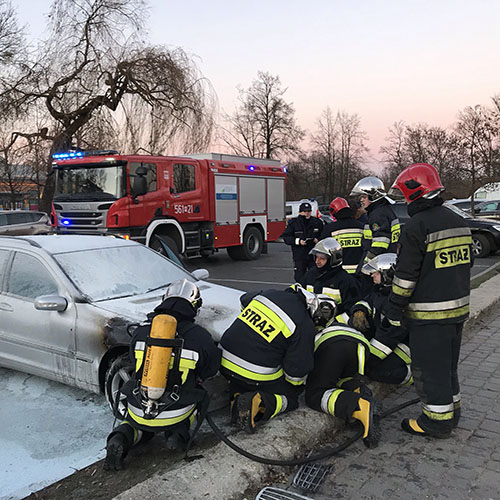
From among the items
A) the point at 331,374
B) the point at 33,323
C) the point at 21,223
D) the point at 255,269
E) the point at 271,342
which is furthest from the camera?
the point at 21,223

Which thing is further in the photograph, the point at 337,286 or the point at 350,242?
the point at 350,242

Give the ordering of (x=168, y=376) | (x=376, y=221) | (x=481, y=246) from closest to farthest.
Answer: (x=168, y=376), (x=376, y=221), (x=481, y=246)

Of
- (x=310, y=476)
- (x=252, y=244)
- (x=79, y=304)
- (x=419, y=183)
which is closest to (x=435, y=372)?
(x=310, y=476)

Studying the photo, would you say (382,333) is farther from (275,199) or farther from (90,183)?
(275,199)

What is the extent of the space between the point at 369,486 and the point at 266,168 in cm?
1334

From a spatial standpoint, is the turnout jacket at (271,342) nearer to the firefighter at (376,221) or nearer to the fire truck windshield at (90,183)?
the firefighter at (376,221)

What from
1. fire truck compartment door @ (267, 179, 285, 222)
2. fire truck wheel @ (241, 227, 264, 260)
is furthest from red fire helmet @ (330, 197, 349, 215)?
fire truck compartment door @ (267, 179, 285, 222)

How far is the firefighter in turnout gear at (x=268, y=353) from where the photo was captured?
353cm

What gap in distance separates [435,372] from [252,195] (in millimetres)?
11800

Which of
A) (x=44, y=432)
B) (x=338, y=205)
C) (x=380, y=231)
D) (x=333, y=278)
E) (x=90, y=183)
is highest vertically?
(x=90, y=183)

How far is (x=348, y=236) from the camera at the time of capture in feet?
20.0

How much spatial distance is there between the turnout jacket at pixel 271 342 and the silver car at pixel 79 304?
403mm

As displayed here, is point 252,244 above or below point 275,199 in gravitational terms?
below

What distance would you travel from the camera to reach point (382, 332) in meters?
4.07
